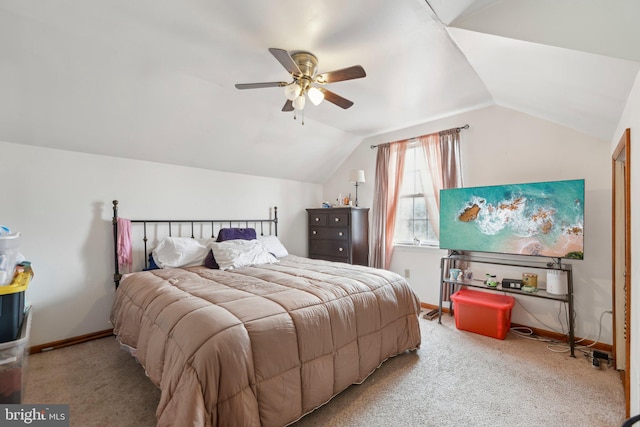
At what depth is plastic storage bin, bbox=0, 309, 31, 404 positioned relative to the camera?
148 centimetres

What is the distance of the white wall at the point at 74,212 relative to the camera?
256 cm

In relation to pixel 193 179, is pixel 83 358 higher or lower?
lower

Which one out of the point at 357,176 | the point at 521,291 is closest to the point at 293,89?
the point at 357,176

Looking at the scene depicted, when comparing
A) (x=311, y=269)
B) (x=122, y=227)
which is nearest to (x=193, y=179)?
(x=122, y=227)

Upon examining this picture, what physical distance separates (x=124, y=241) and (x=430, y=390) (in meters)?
3.19

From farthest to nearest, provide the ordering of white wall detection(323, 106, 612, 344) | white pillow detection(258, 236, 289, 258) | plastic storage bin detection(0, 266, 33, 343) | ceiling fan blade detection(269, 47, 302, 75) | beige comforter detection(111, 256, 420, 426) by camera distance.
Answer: white pillow detection(258, 236, 289, 258)
white wall detection(323, 106, 612, 344)
ceiling fan blade detection(269, 47, 302, 75)
plastic storage bin detection(0, 266, 33, 343)
beige comforter detection(111, 256, 420, 426)

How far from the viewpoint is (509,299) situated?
3.06 metres

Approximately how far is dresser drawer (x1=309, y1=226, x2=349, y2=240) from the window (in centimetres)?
77

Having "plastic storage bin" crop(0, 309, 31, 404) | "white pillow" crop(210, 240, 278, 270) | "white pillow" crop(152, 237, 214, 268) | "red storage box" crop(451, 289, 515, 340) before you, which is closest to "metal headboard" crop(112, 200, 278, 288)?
"white pillow" crop(152, 237, 214, 268)

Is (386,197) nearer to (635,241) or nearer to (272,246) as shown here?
(272,246)

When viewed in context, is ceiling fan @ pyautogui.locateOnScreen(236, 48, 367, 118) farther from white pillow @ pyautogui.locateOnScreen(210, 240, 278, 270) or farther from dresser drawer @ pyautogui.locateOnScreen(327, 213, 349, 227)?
dresser drawer @ pyautogui.locateOnScreen(327, 213, 349, 227)

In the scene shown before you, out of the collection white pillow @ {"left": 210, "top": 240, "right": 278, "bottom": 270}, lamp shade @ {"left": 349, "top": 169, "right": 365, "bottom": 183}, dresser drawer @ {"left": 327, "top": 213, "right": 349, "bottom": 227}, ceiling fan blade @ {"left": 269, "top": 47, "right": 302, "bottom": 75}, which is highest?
ceiling fan blade @ {"left": 269, "top": 47, "right": 302, "bottom": 75}

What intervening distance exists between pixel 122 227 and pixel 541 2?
3772 millimetres

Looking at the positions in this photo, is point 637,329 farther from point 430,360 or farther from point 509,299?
point 509,299
